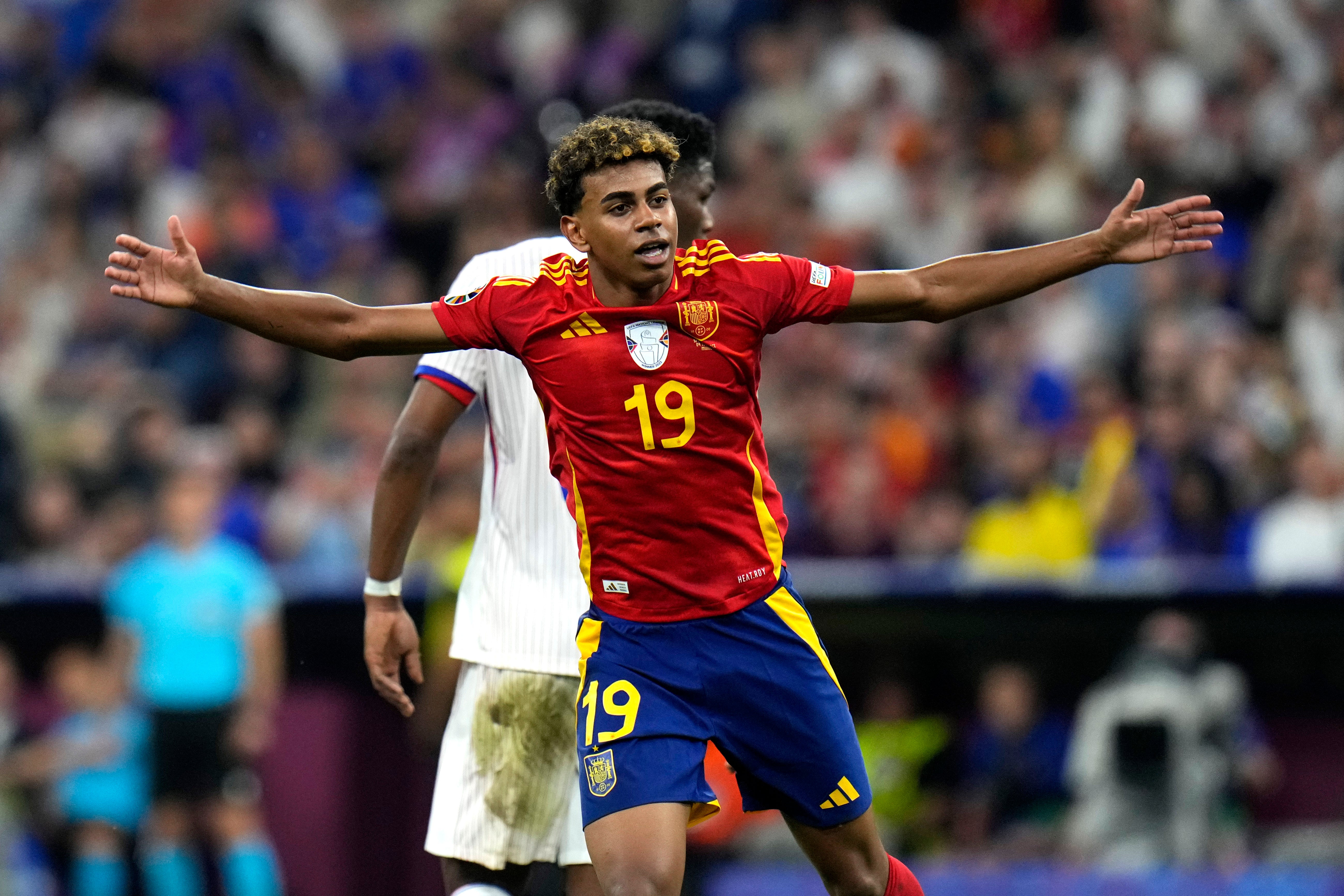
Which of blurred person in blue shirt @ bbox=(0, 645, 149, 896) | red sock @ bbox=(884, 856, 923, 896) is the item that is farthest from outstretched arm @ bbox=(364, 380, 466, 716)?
blurred person in blue shirt @ bbox=(0, 645, 149, 896)

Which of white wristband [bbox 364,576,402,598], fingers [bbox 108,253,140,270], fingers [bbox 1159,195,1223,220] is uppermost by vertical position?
fingers [bbox 108,253,140,270]

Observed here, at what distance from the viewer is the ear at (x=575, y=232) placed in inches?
188

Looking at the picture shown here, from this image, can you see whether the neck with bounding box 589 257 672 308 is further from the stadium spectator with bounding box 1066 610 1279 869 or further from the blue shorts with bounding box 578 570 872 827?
the stadium spectator with bounding box 1066 610 1279 869

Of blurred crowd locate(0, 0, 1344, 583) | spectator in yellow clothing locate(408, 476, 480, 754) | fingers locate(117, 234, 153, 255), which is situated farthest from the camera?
blurred crowd locate(0, 0, 1344, 583)

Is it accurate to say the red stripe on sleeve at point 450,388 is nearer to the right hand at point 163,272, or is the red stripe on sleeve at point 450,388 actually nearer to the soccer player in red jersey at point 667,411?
the soccer player in red jersey at point 667,411

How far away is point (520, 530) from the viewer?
5.39 m

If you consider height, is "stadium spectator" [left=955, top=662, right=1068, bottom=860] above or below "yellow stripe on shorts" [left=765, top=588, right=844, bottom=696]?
below

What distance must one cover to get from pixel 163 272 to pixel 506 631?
144cm

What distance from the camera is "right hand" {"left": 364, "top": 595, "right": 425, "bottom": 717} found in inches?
214

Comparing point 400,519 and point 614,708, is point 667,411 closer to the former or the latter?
point 614,708

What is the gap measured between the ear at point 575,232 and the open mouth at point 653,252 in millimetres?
185

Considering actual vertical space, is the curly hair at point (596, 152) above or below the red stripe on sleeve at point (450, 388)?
above

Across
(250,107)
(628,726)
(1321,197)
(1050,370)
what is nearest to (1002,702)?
(1050,370)

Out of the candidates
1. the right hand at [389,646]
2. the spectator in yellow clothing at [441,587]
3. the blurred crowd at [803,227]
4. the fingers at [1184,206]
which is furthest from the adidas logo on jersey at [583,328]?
the blurred crowd at [803,227]
